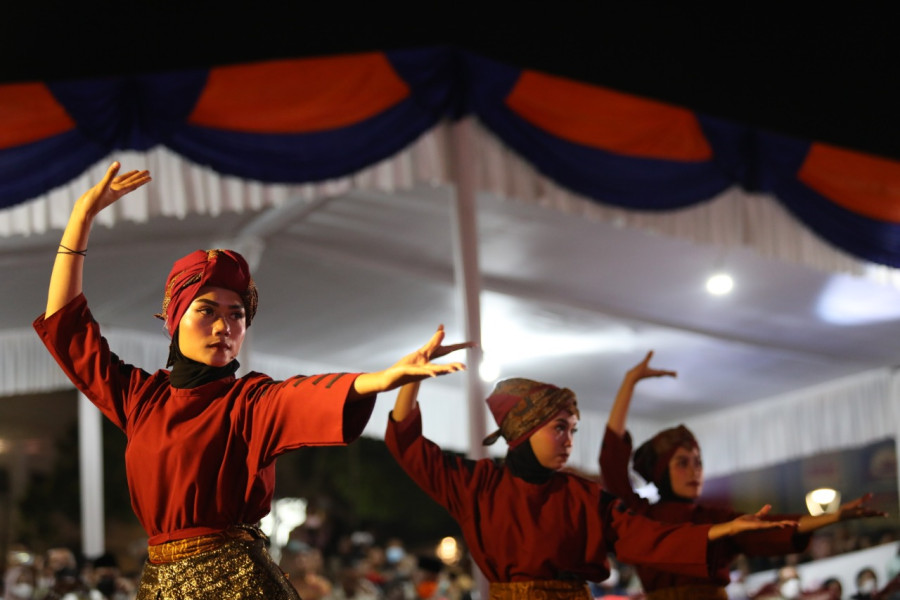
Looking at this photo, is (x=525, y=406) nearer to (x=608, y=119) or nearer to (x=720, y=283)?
(x=608, y=119)

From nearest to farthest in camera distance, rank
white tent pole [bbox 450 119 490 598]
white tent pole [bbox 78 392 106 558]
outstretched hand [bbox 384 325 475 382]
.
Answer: outstretched hand [bbox 384 325 475 382] → white tent pole [bbox 450 119 490 598] → white tent pole [bbox 78 392 106 558]

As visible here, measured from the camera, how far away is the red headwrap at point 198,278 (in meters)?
2.35

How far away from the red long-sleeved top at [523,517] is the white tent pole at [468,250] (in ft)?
5.49

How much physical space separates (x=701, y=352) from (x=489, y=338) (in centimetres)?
203

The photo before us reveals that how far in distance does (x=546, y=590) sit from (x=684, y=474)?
99cm

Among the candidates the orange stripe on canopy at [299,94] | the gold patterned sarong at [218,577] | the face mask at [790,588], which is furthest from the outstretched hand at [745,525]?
the face mask at [790,588]

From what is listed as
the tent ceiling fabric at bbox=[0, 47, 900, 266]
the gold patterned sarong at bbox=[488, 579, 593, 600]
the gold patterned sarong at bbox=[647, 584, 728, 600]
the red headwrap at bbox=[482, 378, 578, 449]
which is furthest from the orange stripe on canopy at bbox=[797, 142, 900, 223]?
the gold patterned sarong at bbox=[488, 579, 593, 600]

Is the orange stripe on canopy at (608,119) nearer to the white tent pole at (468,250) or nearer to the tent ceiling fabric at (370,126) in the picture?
the tent ceiling fabric at (370,126)

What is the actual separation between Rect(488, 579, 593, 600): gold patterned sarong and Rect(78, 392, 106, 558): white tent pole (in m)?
6.12

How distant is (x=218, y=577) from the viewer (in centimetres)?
223

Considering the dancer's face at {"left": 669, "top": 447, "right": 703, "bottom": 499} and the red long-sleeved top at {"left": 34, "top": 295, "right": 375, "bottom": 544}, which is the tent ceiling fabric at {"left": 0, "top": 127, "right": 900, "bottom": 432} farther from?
the red long-sleeved top at {"left": 34, "top": 295, "right": 375, "bottom": 544}

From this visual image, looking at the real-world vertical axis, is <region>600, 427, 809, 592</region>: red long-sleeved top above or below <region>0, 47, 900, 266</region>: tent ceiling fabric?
below

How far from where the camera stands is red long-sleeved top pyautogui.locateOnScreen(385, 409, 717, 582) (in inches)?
132

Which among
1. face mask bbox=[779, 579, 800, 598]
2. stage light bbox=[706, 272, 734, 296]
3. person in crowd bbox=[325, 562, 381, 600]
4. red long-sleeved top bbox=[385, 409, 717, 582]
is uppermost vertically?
stage light bbox=[706, 272, 734, 296]
